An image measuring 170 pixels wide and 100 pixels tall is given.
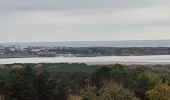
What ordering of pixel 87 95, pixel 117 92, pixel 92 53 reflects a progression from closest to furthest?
pixel 117 92
pixel 87 95
pixel 92 53

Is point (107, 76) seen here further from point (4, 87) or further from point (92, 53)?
point (92, 53)

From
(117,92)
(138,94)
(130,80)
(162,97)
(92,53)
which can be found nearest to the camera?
(117,92)

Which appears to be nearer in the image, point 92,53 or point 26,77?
point 26,77

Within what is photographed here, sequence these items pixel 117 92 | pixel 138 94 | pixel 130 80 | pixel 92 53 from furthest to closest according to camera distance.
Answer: pixel 92 53 < pixel 130 80 < pixel 138 94 < pixel 117 92

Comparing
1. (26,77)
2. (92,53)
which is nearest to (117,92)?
(26,77)

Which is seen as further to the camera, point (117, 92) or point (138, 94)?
point (138, 94)

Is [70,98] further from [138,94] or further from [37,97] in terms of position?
[138,94]

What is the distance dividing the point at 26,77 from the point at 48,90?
3.00m

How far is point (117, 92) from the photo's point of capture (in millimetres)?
30891

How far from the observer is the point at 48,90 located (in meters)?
46.3

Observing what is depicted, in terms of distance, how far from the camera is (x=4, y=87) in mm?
45875

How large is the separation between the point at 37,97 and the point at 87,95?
944cm

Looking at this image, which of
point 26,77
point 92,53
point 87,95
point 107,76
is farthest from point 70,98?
point 92,53

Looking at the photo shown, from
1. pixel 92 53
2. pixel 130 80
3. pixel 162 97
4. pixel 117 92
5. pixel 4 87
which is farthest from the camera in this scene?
pixel 92 53
